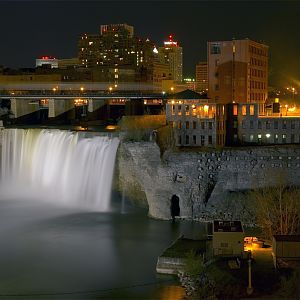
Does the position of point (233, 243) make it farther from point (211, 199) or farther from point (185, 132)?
point (185, 132)

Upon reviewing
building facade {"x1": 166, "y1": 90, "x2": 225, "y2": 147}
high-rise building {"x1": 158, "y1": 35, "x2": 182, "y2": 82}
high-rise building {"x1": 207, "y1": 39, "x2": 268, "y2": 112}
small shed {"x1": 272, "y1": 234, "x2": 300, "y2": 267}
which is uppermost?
high-rise building {"x1": 158, "y1": 35, "x2": 182, "y2": 82}

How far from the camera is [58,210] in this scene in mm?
45062

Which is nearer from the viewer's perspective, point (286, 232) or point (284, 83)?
point (286, 232)

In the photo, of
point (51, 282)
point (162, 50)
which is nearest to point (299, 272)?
point (51, 282)

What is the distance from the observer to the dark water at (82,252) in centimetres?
2917

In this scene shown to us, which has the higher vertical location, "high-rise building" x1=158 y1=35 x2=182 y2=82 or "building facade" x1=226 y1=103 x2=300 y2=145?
"high-rise building" x1=158 y1=35 x2=182 y2=82

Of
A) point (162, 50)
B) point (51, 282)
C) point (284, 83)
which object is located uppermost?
point (162, 50)

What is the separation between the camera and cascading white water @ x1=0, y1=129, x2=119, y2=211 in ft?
153

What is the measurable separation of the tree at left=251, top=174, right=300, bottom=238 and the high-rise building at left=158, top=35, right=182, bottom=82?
124462 mm

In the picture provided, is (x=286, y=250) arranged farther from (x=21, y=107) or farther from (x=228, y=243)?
(x=21, y=107)

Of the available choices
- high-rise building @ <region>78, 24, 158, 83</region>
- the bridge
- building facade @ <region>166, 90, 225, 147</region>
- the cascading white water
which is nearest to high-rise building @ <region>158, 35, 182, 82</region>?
high-rise building @ <region>78, 24, 158, 83</region>

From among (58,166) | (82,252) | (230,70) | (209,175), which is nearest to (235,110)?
(230,70)

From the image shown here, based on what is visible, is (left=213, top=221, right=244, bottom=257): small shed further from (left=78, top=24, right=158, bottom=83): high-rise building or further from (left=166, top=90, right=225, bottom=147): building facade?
(left=78, top=24, right=158, bottom=83): high-rise building

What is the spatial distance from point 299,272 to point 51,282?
11744 mm
